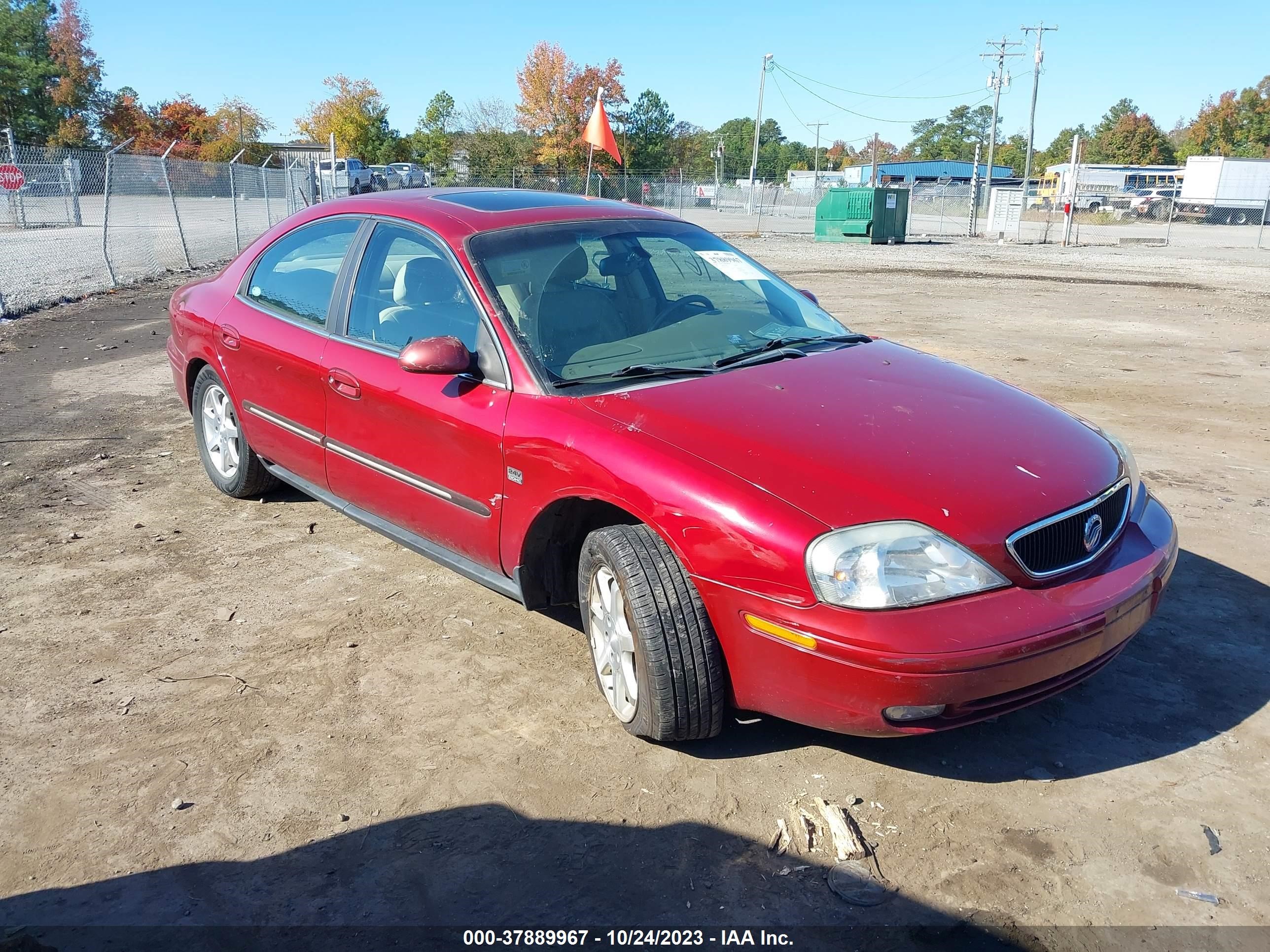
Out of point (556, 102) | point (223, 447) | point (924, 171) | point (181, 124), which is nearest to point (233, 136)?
point (181, 124)

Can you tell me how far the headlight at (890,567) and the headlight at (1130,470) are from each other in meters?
0.98

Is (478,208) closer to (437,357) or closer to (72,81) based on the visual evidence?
(437,357)

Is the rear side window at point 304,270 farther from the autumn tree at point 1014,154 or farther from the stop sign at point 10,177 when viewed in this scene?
the autumn tree at point 1014,154

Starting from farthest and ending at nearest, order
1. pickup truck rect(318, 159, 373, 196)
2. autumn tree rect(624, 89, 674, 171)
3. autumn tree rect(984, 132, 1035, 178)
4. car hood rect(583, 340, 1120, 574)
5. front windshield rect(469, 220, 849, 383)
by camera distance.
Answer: autumn tree rect(984, 132, 1035, 178), autumn tree rect(624, 89, 674, 171), pickup truck rect(318, 159, 373, 196), front windshield rect(469, 220, 849, 383), car hood rect(583, 340, 1120, 574)

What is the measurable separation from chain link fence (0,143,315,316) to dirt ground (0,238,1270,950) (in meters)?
9.82

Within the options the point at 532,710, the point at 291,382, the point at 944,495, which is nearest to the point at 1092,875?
the point at 944,495

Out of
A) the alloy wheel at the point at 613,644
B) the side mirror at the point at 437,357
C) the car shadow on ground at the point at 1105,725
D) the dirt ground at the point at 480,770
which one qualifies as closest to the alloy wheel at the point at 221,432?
the dirt ground at the point at 480,770

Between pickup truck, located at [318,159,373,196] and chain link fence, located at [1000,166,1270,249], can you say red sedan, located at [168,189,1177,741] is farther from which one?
chain link fence, located at [1000,166,1270,249]

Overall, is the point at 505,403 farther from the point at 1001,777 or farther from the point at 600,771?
the point at 1001,777

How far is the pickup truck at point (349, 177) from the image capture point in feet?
103

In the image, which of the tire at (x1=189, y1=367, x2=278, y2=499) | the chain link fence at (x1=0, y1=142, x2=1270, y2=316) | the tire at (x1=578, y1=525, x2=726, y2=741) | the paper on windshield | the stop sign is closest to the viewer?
the tire at (x1=578, y1=525, x2=726, y2=741)

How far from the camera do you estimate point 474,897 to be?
2.54 meters

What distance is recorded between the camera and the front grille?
2795mm

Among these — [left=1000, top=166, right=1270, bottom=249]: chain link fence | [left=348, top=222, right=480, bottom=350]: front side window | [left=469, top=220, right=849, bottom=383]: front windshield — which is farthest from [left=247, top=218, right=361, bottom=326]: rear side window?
[left=1000, top=166, right=1270, bottom=249]: chain link fence
